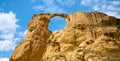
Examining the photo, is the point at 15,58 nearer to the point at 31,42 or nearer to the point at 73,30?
the point at 31,42

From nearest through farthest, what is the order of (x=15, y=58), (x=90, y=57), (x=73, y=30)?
(x=90, y=57)
(x=73, y=30)
(x=15, y=58)

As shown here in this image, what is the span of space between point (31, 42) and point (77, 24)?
576 inches

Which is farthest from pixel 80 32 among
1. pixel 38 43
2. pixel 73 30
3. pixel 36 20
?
pixel 36 20

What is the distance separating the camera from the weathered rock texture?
28109 millimetres

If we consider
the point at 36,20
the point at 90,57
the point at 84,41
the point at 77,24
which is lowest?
the point at 90,57

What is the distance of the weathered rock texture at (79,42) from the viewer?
28.1 metres

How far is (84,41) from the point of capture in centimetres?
3575

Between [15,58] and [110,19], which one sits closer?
[110,19]

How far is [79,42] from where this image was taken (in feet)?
122

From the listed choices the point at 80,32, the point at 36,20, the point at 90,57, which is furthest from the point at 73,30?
the point at 36,20

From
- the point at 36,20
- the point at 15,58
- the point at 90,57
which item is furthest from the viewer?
the point at 36,20

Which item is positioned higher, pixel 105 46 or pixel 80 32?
pixel 80 32

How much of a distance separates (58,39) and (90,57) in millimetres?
11415

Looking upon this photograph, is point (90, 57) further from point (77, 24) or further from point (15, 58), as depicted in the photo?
point (15, 58)
